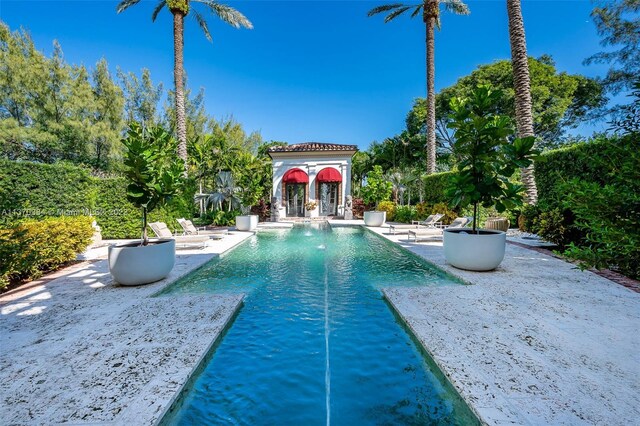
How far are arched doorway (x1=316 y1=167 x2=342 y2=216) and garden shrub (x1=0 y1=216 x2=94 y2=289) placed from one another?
1825 cm

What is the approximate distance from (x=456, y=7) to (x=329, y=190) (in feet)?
54.9

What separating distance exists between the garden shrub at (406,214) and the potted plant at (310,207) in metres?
7.31

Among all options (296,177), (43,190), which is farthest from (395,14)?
(43,190)

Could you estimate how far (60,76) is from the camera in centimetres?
2530

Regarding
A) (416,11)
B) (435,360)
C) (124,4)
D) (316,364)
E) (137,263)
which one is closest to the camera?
(435,360)

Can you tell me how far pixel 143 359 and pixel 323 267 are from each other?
5352mm

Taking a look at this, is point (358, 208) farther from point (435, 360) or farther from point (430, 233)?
point (435, 360)

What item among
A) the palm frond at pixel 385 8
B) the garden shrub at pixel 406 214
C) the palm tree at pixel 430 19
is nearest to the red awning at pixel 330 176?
the garden shrub at pixel 406 214

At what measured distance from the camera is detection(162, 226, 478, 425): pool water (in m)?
2.68

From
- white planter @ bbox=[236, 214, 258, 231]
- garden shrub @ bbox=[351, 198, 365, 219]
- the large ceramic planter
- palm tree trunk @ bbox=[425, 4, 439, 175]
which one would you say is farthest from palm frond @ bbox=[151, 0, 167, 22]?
the large ceramic planter

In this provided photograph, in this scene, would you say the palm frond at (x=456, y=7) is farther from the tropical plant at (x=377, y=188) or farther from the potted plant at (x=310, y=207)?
the potted plant at (x=310, y=207)

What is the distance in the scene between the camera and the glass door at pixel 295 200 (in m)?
26.8

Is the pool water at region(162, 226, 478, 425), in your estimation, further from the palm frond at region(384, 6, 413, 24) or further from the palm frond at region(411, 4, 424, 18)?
the palm frond at region(411, 4, 424, 18)

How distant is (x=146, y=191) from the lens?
6605 millimetres
